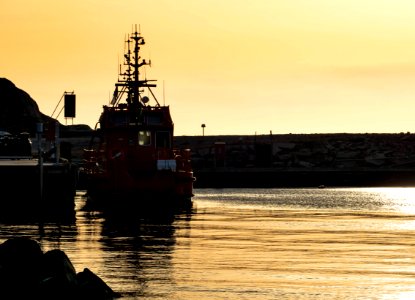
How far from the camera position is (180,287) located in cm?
3334

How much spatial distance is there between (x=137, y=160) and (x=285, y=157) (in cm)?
7660

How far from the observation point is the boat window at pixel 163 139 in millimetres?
71312

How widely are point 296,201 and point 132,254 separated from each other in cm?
4727

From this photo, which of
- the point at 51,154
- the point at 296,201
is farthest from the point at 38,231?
the point at 296,201

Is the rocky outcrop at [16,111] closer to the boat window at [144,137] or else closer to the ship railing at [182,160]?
the ship railing at [182,160]

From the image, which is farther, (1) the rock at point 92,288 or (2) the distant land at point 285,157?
(2) the distant land at point 285,157

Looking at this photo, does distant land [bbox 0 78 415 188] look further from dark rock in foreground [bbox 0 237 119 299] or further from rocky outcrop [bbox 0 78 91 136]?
dark rock in foreground [bbox 0 237 119 299]

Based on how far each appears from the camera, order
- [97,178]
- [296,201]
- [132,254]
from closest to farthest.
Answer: [132,254], [97,178], [296,201]

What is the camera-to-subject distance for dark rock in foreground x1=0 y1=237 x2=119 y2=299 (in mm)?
30203

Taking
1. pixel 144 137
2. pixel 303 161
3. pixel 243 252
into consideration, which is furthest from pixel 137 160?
pixel 303 161

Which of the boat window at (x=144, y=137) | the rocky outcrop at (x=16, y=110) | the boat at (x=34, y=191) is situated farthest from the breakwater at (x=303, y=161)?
the boat at (x=34, y=191)

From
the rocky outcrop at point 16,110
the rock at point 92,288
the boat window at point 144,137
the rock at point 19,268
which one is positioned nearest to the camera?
the rock at point 19,268

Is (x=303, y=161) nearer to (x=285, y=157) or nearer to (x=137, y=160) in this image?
(x=285, y=157)

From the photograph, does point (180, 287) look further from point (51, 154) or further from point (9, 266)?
point (51, 154)
